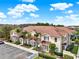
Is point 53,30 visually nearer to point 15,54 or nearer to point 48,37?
point 48,37

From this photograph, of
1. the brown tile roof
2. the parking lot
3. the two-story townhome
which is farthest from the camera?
the brown tile roof

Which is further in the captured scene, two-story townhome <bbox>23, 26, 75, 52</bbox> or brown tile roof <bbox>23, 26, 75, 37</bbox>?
brown tile roof <bbox>23, 26, 75, 37</bbox>

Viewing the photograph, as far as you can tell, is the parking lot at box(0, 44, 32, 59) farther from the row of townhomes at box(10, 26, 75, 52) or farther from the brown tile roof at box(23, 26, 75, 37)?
the brown tile roof at box(23, 26, 75, 37)

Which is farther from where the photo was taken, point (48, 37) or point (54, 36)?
point (48, 37)

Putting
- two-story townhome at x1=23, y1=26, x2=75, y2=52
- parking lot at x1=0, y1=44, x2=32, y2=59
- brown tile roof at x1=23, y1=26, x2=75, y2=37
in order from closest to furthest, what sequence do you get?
parking lot at x1=0, y1=44, x2=32, y2=59 → two-story townhome at x1=23, y1=26, x2=75, y2=52 → brown tile roof at x1=23, y1=26, x2=75, y2=37

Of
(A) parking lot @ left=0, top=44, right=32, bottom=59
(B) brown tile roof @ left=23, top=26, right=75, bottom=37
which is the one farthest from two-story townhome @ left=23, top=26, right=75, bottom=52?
(A) parking lot @ left=0, top=44, right=32, bottom=59

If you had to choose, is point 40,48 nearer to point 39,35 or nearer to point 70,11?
point 39,35

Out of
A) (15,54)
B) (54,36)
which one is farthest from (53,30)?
(15,54)

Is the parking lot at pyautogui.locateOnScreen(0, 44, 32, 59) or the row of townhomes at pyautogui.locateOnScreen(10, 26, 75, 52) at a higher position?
the row of townhomes at pyautogui.locateOnScreen(10, 26, 75, 52)

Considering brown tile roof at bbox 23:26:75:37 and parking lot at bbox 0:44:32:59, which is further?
brown tile roof at bbox 23:26:75:37
